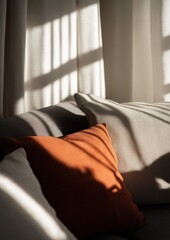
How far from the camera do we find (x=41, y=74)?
6.12 ft

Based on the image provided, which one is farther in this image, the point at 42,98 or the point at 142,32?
the point at 142,32

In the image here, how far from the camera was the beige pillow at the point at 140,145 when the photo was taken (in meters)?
1.47

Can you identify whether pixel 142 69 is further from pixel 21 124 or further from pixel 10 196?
pixel 10 196

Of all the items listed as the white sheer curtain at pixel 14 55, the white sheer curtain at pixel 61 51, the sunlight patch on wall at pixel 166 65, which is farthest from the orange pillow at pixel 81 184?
the sunlight patch on wall at pixel 166 65

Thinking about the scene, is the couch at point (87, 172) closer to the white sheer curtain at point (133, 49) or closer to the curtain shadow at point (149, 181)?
the curtain shadow at point (149, 181)

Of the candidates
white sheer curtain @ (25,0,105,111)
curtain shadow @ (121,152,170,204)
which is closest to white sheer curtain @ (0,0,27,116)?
white sheer curtain @ (25,0,105,111)

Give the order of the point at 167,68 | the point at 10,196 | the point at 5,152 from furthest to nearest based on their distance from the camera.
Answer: the point at 167,68 → the point at 5,152 → the point at 10,196

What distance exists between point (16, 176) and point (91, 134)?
0.47 m

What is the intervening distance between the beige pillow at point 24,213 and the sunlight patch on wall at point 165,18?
50.4 inches

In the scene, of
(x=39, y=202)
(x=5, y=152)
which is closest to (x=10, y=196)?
(x=39, y=202)

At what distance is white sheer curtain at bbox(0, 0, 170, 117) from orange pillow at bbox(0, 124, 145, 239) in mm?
521

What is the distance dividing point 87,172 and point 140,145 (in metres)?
0.33

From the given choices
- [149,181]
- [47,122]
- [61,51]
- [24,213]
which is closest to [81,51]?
[61,51]

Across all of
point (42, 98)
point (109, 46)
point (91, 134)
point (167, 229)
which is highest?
point (109, 46)
